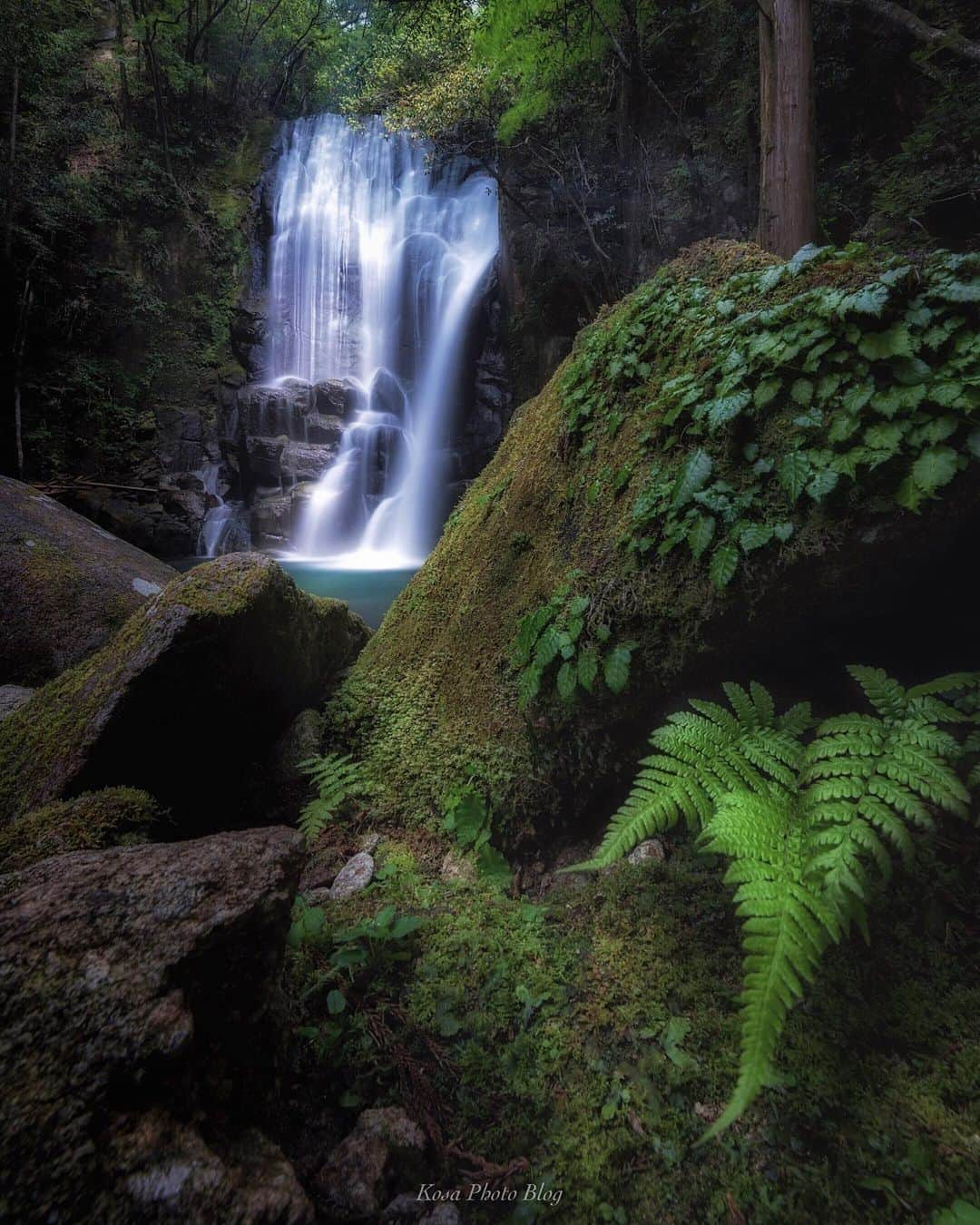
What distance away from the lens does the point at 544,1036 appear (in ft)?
5.56

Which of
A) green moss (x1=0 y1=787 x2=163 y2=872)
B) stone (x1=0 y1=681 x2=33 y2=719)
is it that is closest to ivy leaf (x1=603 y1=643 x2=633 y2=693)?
green moss (x1=0 y1=787 x2=163 y2=872)

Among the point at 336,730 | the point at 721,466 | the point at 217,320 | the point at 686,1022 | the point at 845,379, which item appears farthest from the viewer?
the point at 217,320

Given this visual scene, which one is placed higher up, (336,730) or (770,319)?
(770,319)

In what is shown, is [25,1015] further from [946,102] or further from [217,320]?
[217,320]

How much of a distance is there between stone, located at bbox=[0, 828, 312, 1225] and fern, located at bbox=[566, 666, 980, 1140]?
3.13ft

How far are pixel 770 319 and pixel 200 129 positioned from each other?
83.3 feet

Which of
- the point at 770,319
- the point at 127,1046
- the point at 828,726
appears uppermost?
the point at 770,319

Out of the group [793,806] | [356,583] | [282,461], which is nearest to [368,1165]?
[793,806]

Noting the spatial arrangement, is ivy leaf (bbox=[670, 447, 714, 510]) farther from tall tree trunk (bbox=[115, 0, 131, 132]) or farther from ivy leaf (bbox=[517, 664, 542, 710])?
tall tree trunk (bbox=[115, 0, 131, 132])

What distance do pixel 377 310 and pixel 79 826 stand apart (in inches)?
761

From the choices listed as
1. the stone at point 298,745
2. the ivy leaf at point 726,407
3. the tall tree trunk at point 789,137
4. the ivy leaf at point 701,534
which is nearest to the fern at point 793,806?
the ivy leaf at point 701,534

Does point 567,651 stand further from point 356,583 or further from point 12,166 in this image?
point 12,166

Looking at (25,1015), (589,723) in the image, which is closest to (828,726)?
(589,723)

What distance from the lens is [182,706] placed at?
265cm
